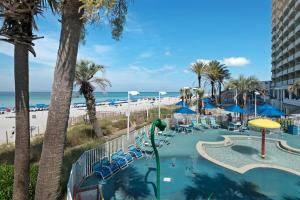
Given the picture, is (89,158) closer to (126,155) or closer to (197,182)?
(126,155)

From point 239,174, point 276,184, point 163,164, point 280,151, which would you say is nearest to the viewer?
point 276,184

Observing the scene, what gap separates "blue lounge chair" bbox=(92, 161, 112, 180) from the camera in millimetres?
9966

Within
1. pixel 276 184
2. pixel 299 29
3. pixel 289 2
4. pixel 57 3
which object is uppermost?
pixel 289 2

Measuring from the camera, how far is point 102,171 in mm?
10109

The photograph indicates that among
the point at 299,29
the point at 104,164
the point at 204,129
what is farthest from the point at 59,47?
the point at 299,29

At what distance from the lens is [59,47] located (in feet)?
16.5

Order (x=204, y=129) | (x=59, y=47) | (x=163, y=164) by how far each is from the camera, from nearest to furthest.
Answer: (x=59, y=47) → (x=163, y=164) → (x=204, y=129)

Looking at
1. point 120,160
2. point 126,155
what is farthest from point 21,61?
point 126,155

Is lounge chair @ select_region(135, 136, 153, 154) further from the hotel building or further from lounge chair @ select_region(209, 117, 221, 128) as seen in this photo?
the hotel building

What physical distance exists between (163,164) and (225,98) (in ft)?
165

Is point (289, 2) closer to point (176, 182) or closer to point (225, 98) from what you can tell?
point (225, 98)

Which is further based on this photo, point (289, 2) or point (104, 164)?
point (289, 2)

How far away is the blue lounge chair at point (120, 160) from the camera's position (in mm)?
11291

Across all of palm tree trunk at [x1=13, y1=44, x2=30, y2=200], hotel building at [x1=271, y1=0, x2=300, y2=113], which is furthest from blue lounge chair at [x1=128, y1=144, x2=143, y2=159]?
hotel building at [x1=271, y1=0, x2=300, y2=113]
